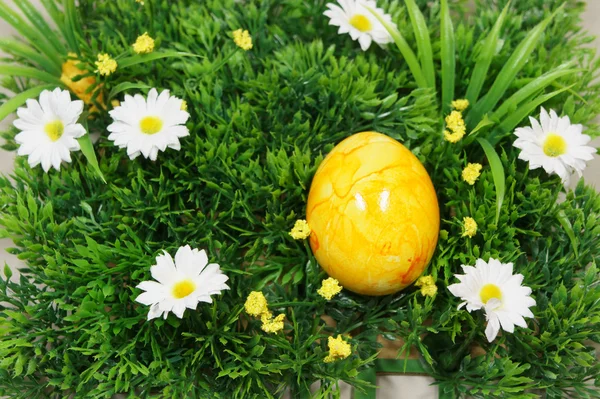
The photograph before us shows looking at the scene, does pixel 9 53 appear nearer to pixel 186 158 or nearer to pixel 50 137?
pixel 50 137

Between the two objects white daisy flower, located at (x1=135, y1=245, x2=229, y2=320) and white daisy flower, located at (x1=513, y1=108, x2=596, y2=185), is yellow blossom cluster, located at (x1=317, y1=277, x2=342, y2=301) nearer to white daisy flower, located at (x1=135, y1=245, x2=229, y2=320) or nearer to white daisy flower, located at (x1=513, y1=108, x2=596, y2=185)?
white daisy flower, located at (x1=135, y1=245, x2=229, y2=320)

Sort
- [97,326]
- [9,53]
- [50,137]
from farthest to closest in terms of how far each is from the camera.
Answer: [9,53], [50,137], [97,326]

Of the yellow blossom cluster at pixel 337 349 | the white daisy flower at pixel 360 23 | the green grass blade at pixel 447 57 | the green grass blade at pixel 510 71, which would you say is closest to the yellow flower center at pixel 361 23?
the white daisy flower at pixel 360 23

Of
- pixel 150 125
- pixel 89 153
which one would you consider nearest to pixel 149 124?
pixel 150 125

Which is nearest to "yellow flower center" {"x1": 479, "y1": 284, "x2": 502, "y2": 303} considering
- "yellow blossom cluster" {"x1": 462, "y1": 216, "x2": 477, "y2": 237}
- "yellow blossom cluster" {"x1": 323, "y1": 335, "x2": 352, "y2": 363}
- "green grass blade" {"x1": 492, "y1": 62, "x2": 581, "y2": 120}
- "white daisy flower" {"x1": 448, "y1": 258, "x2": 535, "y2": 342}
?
"white daisy flower" {"x1": 448, "y1": 258, "x2": 535, "y2": 342}

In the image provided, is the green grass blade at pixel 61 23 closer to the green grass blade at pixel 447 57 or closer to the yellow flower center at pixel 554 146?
the green grass blade at pixel 447 57

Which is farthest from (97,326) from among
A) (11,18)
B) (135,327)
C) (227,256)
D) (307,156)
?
(11,18)
